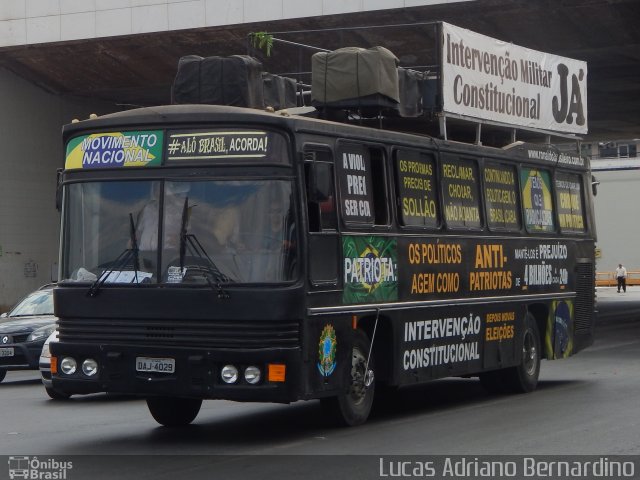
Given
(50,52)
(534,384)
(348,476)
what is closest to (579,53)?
(50,52)

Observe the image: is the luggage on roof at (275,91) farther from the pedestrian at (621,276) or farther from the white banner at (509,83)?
the pedestrian at (621,276)

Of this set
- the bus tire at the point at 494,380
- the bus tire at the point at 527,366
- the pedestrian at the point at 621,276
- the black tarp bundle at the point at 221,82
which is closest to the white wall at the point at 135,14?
the bus tire at the point at 527,366

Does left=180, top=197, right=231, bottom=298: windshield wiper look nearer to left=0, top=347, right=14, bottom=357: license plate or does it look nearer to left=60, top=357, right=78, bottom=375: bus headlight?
left=60, top=357, right=78, bottom=375: bus headlight

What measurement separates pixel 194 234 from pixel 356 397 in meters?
2.40

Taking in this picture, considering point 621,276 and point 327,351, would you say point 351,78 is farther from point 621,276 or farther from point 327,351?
point 621,276

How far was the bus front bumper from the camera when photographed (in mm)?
10625

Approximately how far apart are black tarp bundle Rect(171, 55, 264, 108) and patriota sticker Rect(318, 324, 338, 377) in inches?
93.5

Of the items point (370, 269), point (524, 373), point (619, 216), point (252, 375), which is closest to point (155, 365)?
point (252, 375)

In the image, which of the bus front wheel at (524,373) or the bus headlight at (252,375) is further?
the bus front wheel at (524,373)

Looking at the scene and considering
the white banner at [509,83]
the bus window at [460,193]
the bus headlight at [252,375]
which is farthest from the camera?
the white banner at [509,83]

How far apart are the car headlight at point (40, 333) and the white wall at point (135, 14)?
11943 millimetres

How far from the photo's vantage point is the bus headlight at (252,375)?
10.6 metres

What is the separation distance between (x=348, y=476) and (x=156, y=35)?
2314cm

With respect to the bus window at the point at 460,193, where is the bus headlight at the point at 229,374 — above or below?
below
